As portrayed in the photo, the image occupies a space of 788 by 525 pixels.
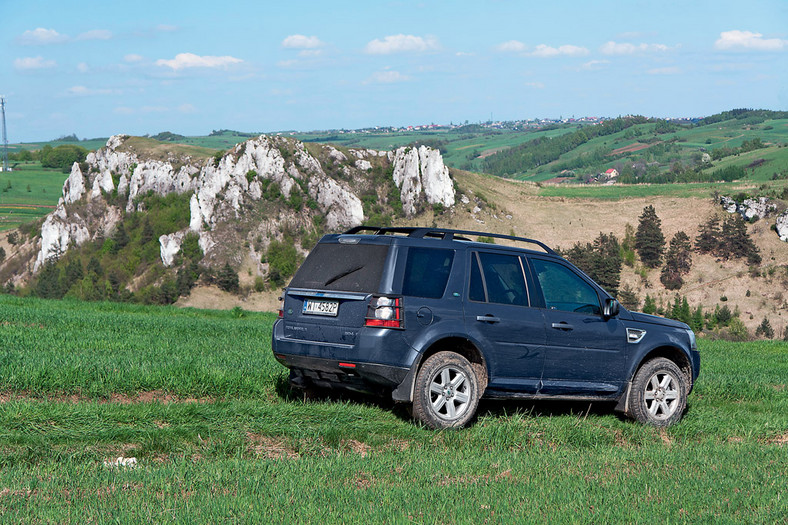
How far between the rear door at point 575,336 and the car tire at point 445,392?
1071mm

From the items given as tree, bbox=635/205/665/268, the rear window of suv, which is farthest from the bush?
the rear window of suv

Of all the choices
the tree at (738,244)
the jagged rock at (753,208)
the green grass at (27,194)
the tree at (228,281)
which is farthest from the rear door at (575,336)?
the green grass at (27,194)

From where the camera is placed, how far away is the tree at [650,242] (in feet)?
336

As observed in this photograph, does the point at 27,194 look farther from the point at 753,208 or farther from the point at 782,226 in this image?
the point at 782,226

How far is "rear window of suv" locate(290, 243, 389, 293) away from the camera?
302 inches

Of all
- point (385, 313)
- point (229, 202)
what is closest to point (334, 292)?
point (385, 313)

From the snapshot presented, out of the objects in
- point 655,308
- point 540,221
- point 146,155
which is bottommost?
point 655,308

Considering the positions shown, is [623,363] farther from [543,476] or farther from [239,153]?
[239,153]

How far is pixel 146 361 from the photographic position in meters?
9.95

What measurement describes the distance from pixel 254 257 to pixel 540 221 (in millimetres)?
45855

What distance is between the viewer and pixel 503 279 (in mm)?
8383

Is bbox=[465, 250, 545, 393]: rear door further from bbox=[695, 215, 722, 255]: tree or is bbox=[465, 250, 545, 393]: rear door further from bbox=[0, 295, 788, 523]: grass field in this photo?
bbox=[695, 215, 722, 255]: tree

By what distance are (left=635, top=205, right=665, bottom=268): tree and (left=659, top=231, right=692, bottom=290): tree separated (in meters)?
1.34

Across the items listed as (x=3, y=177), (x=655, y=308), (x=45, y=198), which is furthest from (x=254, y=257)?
(x=3, y=177)
